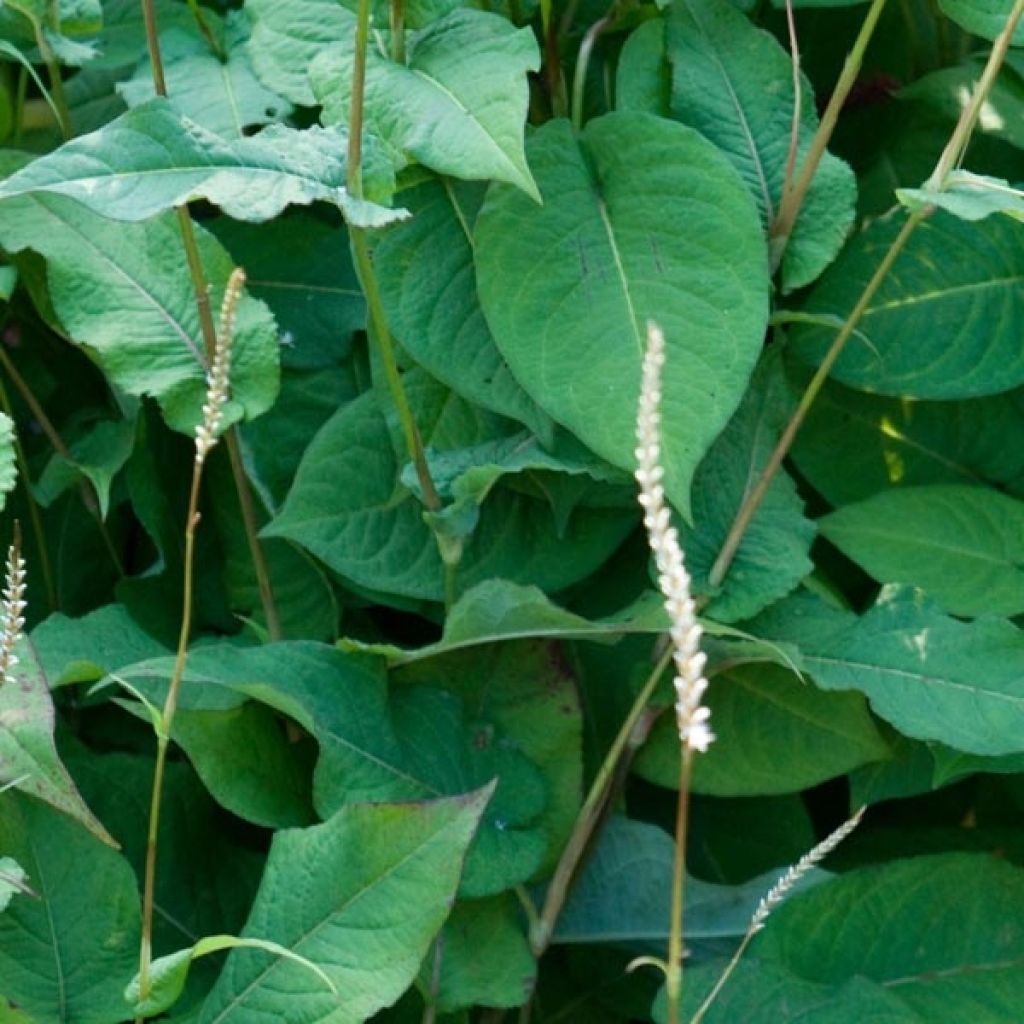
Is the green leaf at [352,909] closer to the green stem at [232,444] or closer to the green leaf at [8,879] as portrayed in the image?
the green leaf at [8,879]

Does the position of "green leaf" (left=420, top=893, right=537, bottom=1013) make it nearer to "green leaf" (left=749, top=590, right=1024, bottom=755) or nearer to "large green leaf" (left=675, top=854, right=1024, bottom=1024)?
"large green leaf" (left=675, top=854, right=1024, bottom=1024)

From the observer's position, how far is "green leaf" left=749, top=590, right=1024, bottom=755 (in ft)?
3.14

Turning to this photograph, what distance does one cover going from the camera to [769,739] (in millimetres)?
1082

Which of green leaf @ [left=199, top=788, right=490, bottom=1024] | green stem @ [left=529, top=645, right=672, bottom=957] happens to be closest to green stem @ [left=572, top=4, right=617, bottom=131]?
green stem @ [left=529, top=645, right=672, bottom=957]

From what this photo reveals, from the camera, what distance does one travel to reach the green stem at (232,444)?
969 millimetres

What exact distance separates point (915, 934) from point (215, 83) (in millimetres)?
770

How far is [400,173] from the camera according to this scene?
1.01m

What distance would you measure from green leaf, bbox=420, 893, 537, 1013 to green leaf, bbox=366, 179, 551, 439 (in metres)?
0.31

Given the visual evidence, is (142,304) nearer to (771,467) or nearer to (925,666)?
(771,467)

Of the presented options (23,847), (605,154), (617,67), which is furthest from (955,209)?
(23,847)

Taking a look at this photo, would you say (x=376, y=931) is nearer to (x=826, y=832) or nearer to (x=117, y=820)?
(x=117, y=820)

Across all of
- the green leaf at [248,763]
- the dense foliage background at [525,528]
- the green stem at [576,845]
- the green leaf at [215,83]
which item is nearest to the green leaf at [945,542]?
the dense foliage background at [525,528]

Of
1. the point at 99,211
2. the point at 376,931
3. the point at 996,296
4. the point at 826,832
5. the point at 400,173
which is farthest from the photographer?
the point at 826,832

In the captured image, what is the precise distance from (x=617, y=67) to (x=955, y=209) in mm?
369
